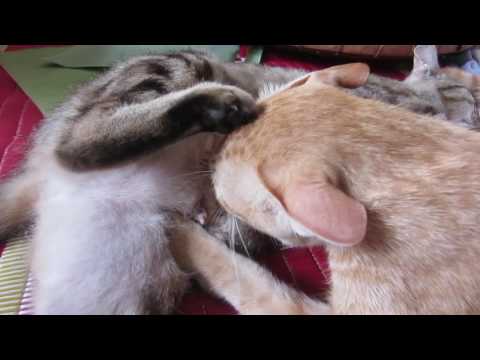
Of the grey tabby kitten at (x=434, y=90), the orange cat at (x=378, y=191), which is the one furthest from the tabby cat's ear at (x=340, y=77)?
the grey tabby kitten at (x=434, y=90)

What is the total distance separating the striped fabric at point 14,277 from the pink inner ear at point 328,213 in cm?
81

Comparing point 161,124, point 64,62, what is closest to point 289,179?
point 161,124

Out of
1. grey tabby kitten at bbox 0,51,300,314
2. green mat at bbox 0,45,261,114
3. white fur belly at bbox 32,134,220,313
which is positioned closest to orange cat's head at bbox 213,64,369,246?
grey tabby kitten at bbox 0,51,300,314

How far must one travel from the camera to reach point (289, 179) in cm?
89

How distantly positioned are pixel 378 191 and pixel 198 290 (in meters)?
0.60

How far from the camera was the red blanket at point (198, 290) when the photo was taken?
3.91 feet

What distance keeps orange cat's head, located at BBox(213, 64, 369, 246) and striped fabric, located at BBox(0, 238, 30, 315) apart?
623 millimetres

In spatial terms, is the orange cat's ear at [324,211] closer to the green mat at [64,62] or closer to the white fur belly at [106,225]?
the white fur belly at [106,225]

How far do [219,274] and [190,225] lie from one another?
0.18 meters

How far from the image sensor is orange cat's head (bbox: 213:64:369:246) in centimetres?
81

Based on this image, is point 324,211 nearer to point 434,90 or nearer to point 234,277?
point 234,277
